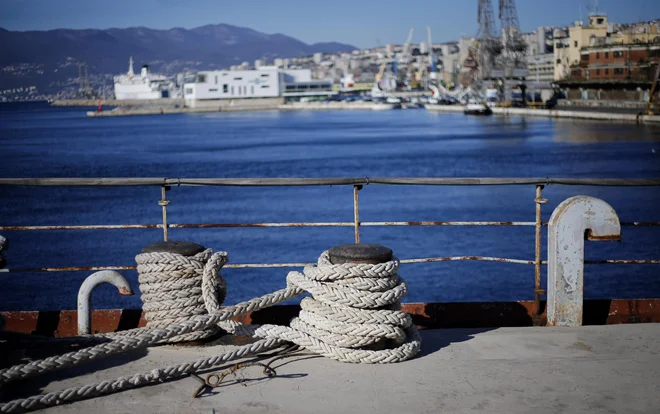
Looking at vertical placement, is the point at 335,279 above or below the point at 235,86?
below

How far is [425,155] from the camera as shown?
6203 centimetres

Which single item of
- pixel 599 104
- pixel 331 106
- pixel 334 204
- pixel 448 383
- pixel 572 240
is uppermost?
pixel 331 106

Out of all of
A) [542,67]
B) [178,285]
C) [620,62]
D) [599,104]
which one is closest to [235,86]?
[542,67]

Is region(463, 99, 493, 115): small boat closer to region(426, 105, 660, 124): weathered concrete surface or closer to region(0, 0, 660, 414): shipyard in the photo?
region(426, 105, 660, 124): weathered concrete surface

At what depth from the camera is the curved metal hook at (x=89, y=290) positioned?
4613mm

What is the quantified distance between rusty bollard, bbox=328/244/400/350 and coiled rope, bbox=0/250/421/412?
13mm

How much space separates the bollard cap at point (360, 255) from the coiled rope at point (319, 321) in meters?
0.07

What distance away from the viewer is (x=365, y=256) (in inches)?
164

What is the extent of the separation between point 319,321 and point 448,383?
0.75 m

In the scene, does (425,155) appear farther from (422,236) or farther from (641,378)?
(641,378)

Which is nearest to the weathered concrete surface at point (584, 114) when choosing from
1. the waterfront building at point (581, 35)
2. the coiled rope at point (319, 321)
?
the waterfront building at point (581, 35)

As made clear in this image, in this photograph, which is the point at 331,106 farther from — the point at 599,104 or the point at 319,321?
the point at 319,321

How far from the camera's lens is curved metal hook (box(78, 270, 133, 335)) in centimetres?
461

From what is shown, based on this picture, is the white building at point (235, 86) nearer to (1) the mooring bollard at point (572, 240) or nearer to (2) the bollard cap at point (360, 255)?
(1) the mooring bollard at point (572, 240)
